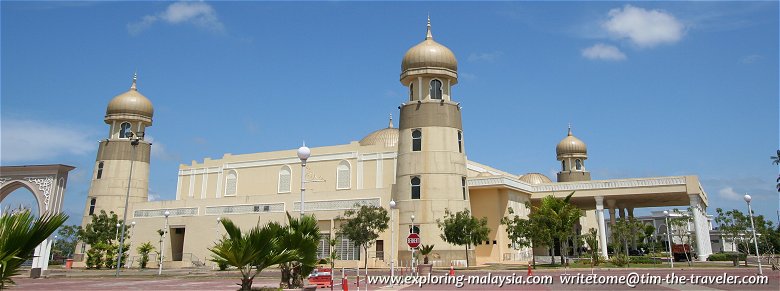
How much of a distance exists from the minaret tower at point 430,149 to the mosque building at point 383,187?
0.08m

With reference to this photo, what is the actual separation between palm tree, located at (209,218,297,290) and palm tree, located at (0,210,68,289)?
191 inches

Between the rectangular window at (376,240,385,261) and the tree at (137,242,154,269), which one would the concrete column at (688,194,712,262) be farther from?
the tree at (137,242,154,269)

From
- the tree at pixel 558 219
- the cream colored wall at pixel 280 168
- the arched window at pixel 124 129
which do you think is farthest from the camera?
the arched window at pixel 124 129

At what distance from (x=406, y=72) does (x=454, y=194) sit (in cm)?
1026

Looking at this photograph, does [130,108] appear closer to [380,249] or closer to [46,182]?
[46,182]

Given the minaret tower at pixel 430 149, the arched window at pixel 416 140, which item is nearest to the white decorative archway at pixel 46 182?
the minaret tower at pixel 430 149

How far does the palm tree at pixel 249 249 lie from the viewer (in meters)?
13.5

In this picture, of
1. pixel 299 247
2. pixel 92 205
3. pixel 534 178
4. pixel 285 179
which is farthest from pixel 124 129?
pixel 299 247

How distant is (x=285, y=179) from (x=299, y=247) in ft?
132

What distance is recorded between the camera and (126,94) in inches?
2331

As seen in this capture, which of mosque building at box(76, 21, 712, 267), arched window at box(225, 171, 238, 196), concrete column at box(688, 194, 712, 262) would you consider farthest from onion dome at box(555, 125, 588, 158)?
arched window at box(225, 171, 238, 196)

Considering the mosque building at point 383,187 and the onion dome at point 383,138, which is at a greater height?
the onion dome at point 383,138

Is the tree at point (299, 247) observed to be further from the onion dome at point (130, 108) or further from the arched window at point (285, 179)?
the onion dome at point (130, 108)

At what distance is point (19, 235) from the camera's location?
8570 mm
